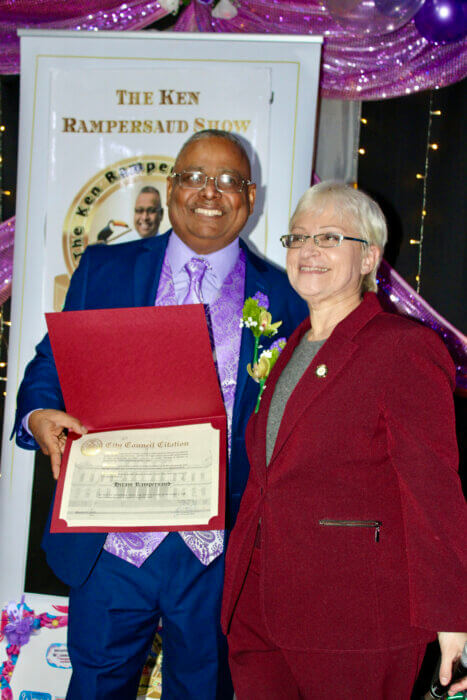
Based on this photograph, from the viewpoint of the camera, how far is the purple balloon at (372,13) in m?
2.86

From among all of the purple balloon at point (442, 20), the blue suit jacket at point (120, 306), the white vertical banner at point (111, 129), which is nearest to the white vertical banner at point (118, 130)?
the white vertical banner at point (111, 129)

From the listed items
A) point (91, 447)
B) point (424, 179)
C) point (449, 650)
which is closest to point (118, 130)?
point (91, 447)

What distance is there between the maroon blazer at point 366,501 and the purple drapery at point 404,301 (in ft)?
5.84

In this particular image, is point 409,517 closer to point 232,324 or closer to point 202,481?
point 202,481

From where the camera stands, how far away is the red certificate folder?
1801 mm

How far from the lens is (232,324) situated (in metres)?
2.14

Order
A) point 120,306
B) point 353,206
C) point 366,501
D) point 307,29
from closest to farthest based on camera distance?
point 366,501 < point 353,206 < point 120,306 < point 307,29

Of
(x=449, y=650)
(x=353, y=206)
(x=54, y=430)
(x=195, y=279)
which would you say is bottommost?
(x=449, y=650)

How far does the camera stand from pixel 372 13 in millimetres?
2902

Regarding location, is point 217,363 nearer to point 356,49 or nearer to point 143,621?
point 143,621

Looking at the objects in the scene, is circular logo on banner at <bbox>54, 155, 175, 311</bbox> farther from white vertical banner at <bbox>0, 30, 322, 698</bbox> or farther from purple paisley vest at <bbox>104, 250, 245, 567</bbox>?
purple paisley vest at <bbox>104, 250, 245, 567</bbox>

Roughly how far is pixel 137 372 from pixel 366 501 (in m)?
0.74

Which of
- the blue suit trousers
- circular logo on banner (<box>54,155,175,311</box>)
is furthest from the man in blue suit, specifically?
circular logo on banner (<box>54,155,175,311</box>)

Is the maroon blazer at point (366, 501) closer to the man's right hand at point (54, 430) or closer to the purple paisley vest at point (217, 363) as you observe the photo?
the purple paisley vest at point (217, 363)
